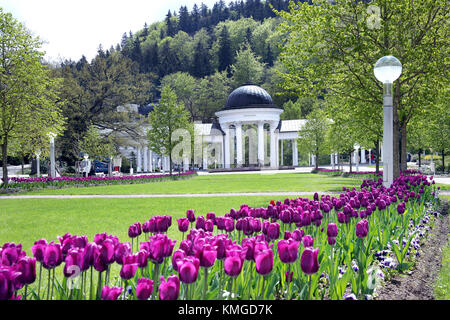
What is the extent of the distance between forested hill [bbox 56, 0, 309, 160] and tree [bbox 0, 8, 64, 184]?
13856 mm

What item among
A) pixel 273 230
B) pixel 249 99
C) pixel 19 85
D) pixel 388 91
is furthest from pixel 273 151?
pixel 273 230

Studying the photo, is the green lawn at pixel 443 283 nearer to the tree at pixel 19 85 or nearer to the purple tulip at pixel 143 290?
the purple tulip at pixel 143 290

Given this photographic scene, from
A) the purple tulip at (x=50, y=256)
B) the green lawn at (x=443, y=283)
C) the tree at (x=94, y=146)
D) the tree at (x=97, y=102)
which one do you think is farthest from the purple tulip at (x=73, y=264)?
the tree at (x=97, y=102)

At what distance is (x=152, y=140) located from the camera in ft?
115

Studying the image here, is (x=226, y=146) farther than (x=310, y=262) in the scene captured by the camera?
Yes

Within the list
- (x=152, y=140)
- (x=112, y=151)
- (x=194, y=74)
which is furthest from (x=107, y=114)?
(x=194, y=74)

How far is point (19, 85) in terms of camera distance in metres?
22.7

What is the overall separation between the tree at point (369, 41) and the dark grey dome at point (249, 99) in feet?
136

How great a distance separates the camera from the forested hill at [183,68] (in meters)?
38.6

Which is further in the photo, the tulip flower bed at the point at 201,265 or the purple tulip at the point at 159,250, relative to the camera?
the purple tulip at the point at 159,250

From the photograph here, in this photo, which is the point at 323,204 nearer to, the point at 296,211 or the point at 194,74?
the point at 296,211

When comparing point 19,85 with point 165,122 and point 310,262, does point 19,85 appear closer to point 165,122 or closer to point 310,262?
point 165,122

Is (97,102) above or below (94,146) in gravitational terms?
above

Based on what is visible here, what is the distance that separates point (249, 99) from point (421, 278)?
53211 millimetres
